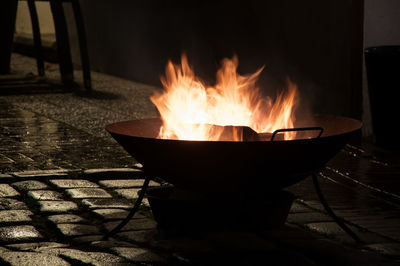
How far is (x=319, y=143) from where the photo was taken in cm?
427

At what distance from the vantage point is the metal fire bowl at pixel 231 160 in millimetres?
4180

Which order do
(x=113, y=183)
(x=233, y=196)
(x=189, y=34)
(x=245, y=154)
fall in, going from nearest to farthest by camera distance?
(x=245, y=154) → (x=233, y=196) → (x=113, y=183) → (x=189, y=34)

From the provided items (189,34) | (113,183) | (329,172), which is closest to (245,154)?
(113,183)

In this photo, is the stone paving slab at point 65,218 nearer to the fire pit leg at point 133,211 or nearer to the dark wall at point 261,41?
the fire pit leg at point 133,211

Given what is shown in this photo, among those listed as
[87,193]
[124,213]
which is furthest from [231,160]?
[87,193]

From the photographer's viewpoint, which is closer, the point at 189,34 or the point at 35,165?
the point at 35,165

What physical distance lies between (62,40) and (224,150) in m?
7.63

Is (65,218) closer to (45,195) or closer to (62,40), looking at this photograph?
(45,195)

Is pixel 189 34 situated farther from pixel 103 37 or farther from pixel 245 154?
pixel 245 154

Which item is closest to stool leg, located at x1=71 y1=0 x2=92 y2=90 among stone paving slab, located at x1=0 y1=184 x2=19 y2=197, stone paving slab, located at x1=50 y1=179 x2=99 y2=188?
stone paving slab, located at x1=50 y1=179 x2=99 y2=188

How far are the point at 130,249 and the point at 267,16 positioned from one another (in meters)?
5.41

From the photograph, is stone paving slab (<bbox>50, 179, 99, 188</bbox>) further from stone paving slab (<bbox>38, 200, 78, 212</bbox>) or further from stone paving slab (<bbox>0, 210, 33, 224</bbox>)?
stone paving slab (<bbox>0, 210, 33, 224</bbox>)

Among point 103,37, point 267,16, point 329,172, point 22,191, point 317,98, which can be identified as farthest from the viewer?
point 103,37

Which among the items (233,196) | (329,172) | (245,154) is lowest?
(329,172)
